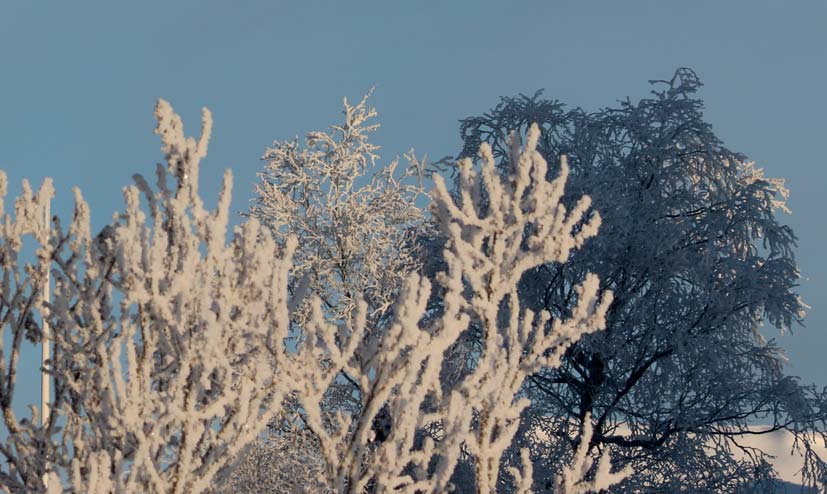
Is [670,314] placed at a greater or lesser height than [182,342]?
greater

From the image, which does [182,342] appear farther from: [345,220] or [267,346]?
[345,220]

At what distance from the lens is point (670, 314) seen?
16.2m

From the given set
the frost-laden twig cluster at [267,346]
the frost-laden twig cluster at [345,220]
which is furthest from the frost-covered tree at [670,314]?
the frost-laden twig cluster at [267,346]

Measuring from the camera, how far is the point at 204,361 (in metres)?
5.49

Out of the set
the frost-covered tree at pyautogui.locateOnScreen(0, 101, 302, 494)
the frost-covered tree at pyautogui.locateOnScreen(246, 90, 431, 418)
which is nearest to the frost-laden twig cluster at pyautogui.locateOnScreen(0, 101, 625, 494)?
the frost-covered tree at pyautogui.locateOnScreen(0, 101, 302, 494)

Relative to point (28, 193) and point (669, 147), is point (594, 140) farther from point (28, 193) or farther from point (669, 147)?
point (28, 193)

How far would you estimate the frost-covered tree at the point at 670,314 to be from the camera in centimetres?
1588

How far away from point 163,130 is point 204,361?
53.2 inches

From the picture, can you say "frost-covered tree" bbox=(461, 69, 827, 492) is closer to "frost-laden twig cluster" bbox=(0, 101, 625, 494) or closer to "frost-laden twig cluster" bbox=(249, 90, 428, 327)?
"frost-laden twig cluster" bbox=(249, 90, 428, 327)

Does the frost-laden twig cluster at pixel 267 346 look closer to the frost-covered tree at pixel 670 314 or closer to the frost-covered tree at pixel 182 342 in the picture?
the frost-covered tree at pixel 182 342

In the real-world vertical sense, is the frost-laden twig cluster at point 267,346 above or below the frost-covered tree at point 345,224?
below

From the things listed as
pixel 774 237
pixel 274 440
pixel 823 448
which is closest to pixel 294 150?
pixel 274 440

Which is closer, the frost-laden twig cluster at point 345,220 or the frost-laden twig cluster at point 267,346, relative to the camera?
the frost-laden twig cluster at point 267,346

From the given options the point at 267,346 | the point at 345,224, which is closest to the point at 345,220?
the point at 345,224
